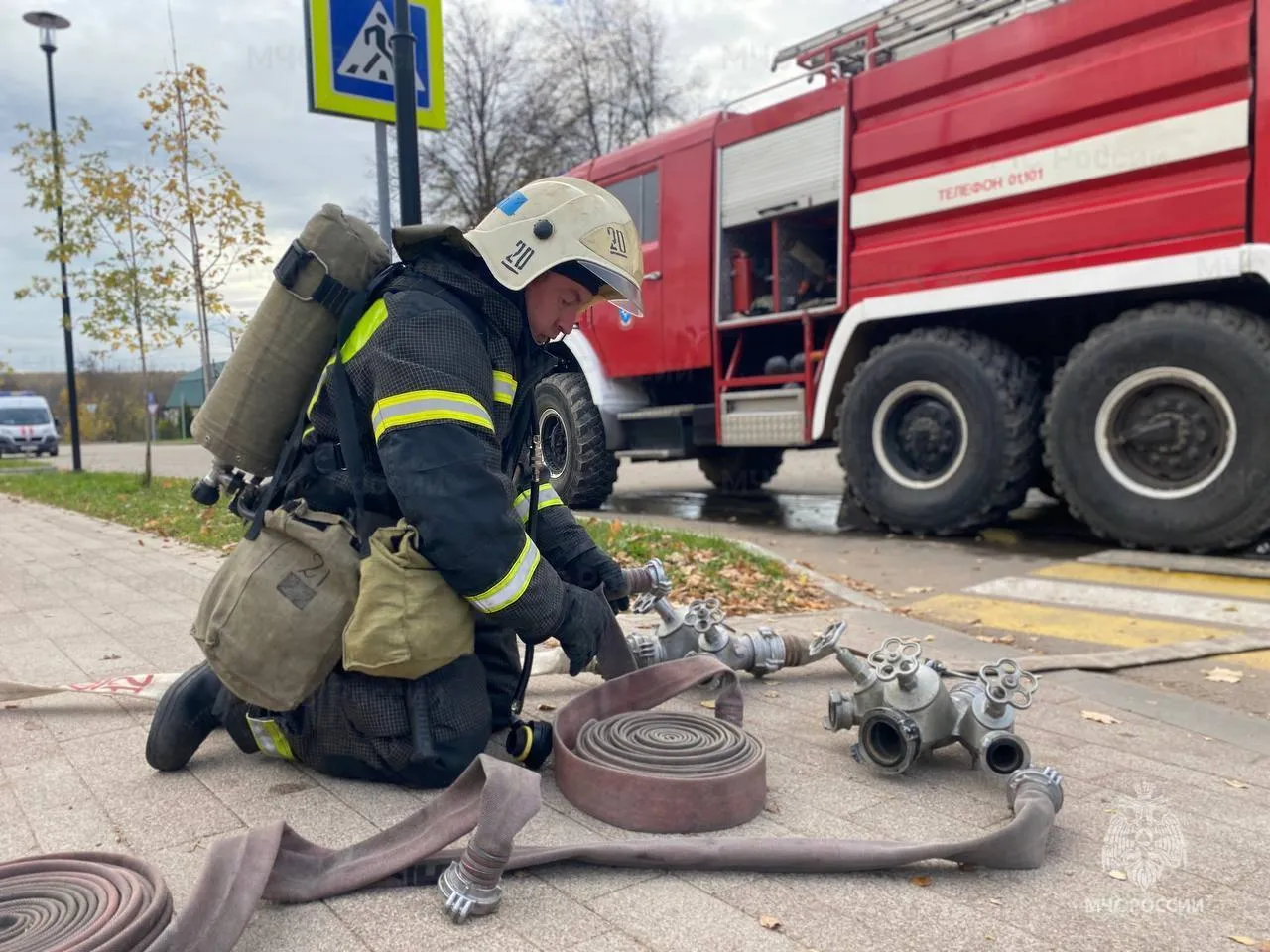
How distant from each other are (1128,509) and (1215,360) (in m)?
1.02

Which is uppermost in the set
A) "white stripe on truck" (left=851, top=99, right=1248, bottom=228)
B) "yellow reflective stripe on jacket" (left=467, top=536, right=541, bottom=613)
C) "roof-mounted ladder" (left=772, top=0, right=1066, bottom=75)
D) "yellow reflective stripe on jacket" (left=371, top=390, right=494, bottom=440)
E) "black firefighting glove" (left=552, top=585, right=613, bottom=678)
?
"roof-mounted ladder" (left=772, top=0, right=1066, bottom=75)

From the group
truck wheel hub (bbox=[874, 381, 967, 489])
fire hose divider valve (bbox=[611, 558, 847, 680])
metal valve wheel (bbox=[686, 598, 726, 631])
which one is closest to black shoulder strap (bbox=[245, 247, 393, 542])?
fire hose divider valve (bbox=[611, 558, 847, 680])

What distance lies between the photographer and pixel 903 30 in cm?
737

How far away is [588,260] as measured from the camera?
263 cm

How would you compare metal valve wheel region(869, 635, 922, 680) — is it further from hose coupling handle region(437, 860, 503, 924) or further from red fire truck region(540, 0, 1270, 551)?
red fire truck region(540, 0, 1270, 551)

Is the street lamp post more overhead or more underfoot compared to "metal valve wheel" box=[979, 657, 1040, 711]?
more overhead

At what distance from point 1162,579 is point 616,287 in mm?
4369

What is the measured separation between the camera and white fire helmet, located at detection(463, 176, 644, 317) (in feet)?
8.44

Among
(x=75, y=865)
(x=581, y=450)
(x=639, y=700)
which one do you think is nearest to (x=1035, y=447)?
(x=581, y=450)

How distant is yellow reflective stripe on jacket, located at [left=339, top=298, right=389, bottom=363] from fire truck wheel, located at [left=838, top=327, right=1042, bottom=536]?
517 centimetres

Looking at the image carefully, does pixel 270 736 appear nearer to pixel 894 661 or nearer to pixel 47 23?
pixel 894 661

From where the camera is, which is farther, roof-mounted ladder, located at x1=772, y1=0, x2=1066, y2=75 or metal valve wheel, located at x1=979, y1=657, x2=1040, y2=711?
roof-mounted ladder, located at x1=772, y1=0, x2=1066, y2=75

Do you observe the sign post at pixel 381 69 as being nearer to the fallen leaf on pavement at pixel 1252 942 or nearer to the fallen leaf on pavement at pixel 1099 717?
the fallen leaf on pavement at pixel 1099 717

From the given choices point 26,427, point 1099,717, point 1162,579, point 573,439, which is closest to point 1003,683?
point 1099,717
